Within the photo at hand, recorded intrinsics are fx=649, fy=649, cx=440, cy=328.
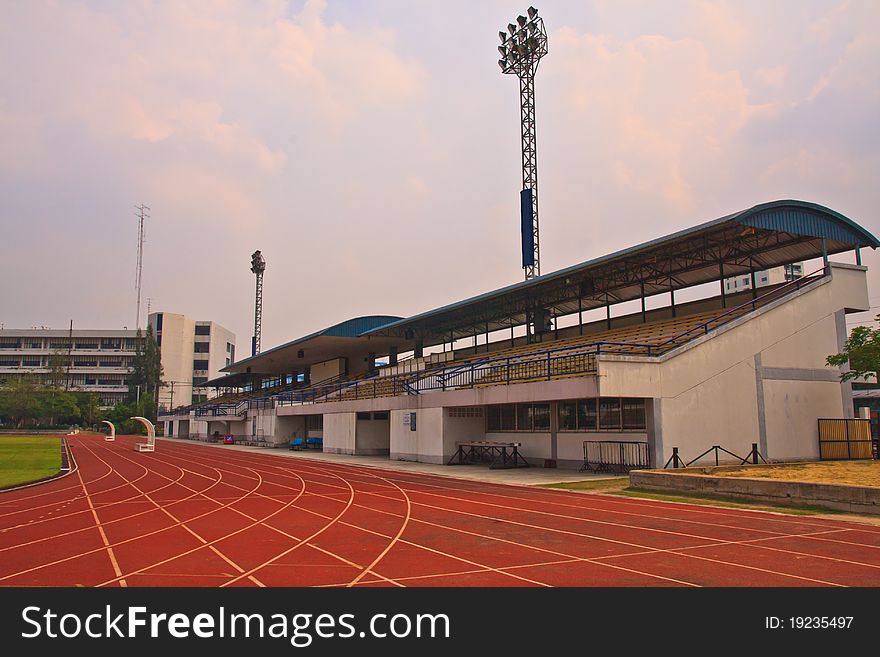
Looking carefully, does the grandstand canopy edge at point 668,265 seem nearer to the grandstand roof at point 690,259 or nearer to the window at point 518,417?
the grandstand roof at point 690,259

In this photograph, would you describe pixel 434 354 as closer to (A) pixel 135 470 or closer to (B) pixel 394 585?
(A) pixel 135 470

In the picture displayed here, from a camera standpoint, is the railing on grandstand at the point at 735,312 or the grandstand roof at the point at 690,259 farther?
the grandstand roof at the point at 690,259

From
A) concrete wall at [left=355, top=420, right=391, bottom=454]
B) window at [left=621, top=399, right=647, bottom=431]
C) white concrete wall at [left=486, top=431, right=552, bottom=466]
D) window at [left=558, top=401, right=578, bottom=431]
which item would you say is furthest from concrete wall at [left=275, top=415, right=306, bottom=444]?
window at [left=621, top=399, right=647, bottom=431]

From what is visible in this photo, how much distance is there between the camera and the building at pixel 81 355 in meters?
120

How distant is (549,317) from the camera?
39062 millimetres

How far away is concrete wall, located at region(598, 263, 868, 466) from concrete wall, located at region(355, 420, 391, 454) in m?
20.7

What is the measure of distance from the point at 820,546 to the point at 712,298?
21559mm

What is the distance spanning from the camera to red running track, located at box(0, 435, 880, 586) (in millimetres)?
8445

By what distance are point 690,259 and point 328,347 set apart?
32914mm

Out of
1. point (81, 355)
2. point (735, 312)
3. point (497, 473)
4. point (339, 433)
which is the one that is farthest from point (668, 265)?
point (81, 355)

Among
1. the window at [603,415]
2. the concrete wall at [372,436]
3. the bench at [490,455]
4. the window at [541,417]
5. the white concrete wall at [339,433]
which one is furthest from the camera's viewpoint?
the white concrete wall at [339,433]

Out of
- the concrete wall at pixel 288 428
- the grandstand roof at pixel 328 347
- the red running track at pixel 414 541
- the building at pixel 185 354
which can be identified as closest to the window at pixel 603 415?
the red running track at pixel 414 541

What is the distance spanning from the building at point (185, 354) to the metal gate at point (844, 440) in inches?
4331

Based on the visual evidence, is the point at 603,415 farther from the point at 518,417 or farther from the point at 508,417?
the point at 508,417
